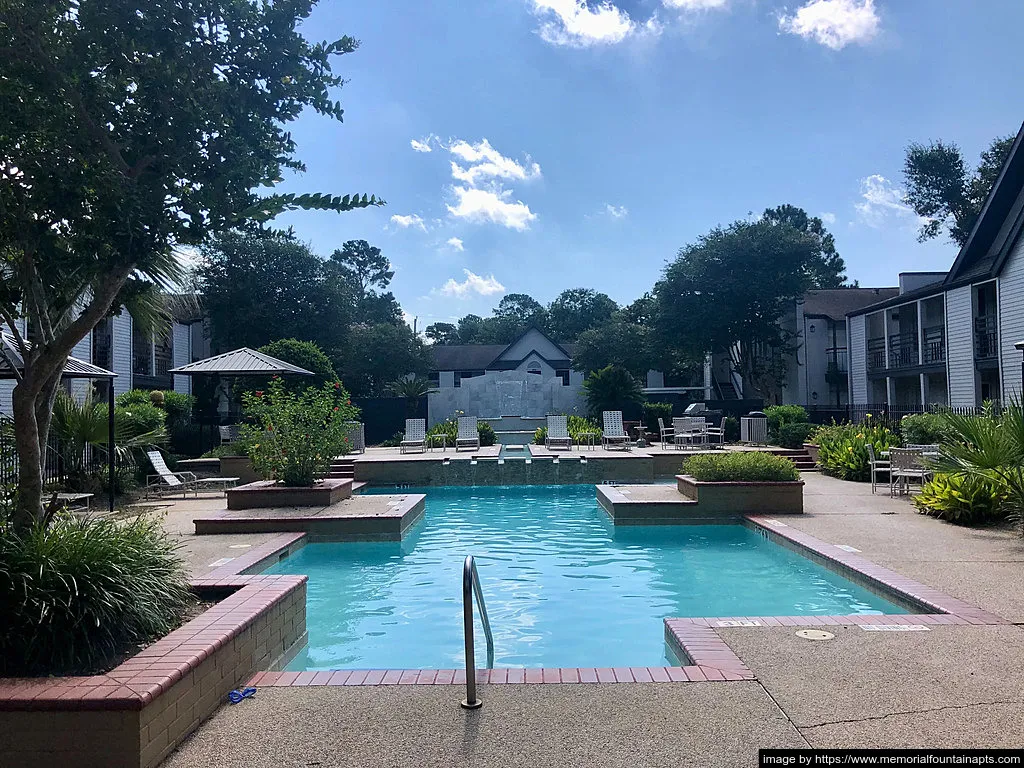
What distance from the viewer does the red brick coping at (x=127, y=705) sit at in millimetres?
3361

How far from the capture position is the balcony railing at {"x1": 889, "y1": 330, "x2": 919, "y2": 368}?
1137 inches

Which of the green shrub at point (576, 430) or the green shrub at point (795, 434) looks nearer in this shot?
the green shrub at point (795, 434)

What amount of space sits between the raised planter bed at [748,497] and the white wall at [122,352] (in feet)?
67.3

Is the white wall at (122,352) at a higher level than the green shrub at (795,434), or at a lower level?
higher

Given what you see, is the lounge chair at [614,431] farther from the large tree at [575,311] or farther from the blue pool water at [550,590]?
the large tree at [575,311]

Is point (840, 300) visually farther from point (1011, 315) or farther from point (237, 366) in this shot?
point (237, 366)

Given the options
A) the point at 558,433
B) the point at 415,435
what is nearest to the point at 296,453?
the point at 415,435

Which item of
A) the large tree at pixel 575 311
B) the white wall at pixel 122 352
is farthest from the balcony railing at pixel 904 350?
the large tree at pixel 575 311

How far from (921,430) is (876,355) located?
58.3ft

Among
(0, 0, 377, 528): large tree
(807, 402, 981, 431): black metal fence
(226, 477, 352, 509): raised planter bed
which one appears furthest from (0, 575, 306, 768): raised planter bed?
(807, 402, 981, 431): black metal fence

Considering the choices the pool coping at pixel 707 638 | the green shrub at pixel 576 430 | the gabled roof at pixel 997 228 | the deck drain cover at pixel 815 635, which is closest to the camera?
the pool coping at pixel 707 638

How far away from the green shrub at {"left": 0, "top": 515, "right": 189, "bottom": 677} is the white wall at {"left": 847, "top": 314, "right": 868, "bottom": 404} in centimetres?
3112

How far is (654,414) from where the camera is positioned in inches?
1111

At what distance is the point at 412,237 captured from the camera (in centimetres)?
2600
